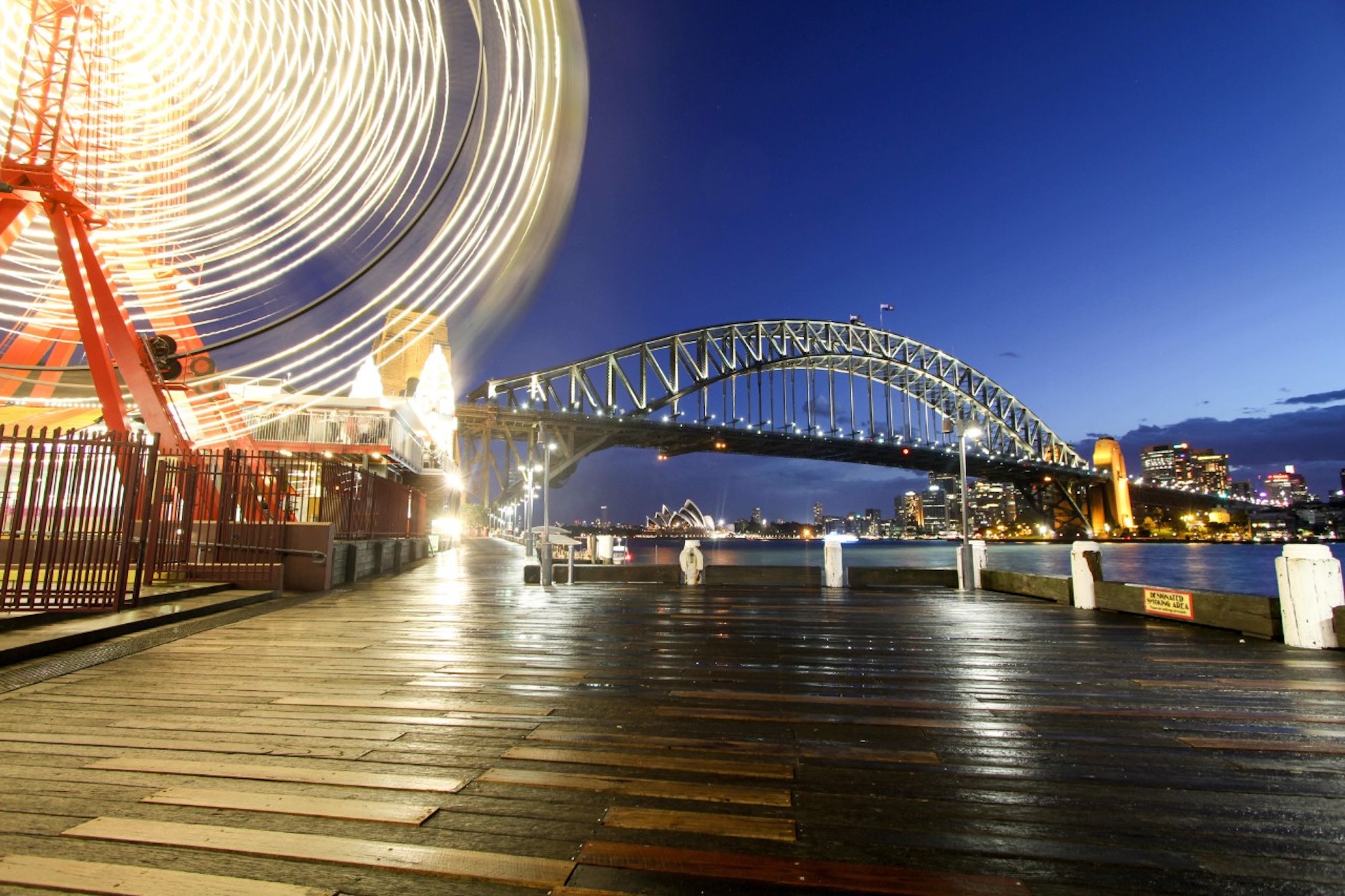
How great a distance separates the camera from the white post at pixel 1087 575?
1146 centimetres

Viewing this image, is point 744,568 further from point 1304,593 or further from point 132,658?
point 132,658

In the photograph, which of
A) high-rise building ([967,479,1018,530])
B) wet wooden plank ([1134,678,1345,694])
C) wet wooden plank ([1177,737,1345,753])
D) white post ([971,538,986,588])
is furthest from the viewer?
high-rise building ([967,479,1018,530])

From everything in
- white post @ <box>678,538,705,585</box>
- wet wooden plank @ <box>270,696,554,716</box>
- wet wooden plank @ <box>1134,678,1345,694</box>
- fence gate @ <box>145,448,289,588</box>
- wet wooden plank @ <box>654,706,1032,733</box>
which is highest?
fence gate @ <box>145,448,289,588</box>

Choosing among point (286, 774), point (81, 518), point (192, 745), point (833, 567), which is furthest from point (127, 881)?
point (833, 567)

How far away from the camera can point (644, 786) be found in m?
3.52

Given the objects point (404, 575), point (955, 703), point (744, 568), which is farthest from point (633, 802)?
point (404, 575)

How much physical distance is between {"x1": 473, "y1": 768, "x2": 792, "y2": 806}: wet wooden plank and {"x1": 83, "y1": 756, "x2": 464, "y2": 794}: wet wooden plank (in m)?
0.28

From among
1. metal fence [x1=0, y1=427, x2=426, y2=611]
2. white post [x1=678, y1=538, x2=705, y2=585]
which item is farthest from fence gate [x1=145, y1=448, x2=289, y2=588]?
white post [x1=678, y1=538, x2=705, y2=585]

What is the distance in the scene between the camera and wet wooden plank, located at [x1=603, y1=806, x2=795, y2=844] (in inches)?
118

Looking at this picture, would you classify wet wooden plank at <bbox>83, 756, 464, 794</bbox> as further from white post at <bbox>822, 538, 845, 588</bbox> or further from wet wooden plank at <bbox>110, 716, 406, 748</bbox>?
white post at <bbox>822, 538, 845, 588</bbox>

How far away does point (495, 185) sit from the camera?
1908cm

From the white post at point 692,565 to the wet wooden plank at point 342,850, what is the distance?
12071 millimetres

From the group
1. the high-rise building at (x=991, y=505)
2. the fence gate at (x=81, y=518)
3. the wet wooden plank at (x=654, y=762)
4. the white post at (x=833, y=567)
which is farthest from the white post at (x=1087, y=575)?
the high-rise building at (x=991, y=505)

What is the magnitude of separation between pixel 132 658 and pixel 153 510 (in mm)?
4313
